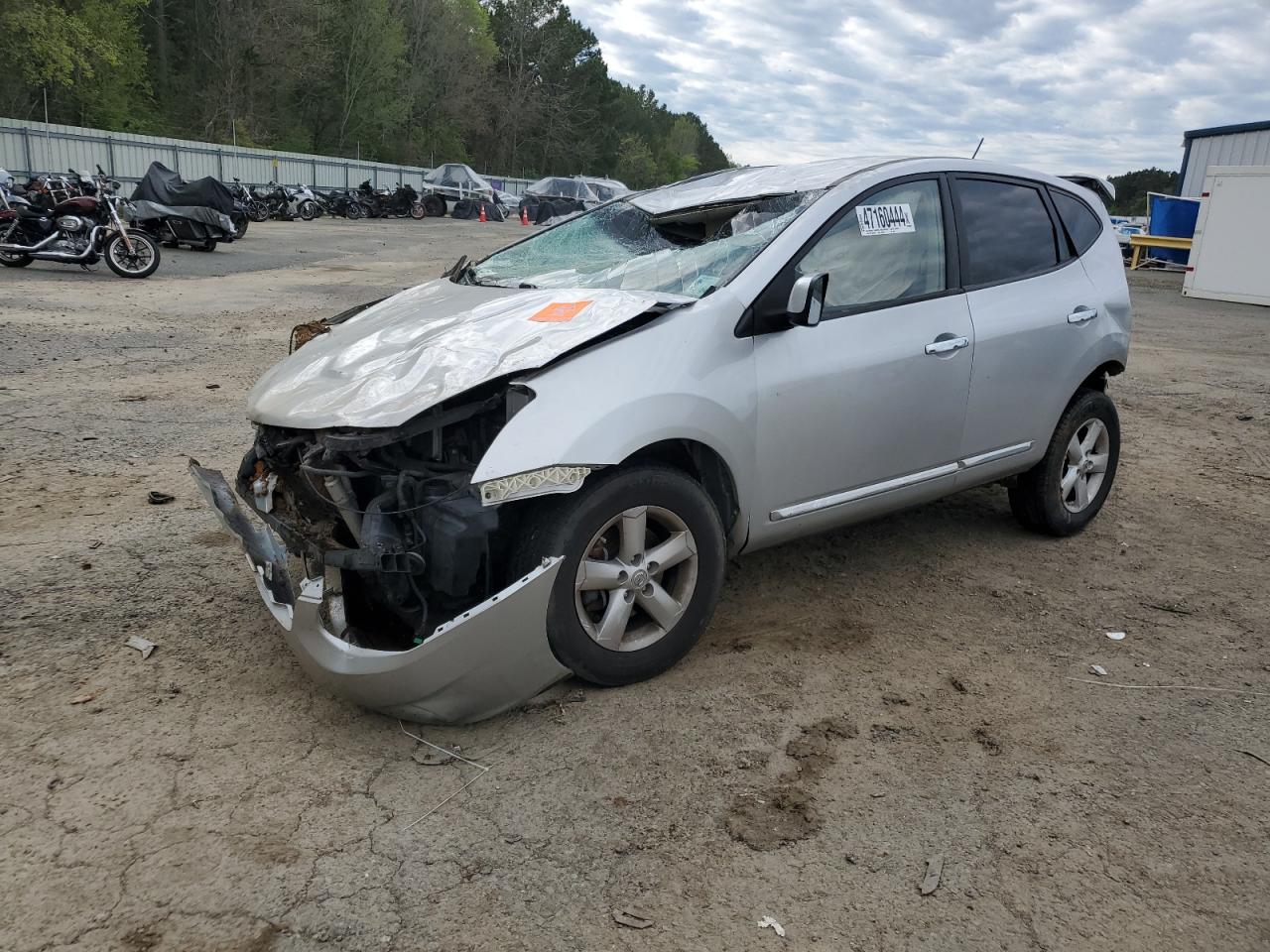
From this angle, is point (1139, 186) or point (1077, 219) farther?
point (1139, 186)

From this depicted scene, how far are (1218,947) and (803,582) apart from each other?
2.16 m

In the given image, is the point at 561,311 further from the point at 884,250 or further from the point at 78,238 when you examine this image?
the point at 78,238

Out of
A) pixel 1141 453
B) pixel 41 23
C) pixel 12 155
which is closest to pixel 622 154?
pixel 41 23

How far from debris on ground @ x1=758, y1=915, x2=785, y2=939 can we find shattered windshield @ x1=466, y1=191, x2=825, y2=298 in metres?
1.98

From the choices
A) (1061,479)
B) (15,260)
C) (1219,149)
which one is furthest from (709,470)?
(1219,149)

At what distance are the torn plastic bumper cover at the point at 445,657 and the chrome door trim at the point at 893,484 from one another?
41.7 inches

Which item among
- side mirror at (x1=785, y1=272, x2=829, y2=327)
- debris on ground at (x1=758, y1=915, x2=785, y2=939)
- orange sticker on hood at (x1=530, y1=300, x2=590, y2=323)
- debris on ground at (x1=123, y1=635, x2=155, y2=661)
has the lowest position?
debris on ground at (x1=758, y1=915, x2=785, y2=939)

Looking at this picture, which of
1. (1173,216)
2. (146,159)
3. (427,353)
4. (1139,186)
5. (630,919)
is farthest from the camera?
(1139,186)

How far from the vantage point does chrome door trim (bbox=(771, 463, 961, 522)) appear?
3482mm

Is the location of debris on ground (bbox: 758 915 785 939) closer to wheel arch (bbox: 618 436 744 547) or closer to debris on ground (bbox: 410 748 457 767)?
debris on ground (bbox: 410 748 457 767)

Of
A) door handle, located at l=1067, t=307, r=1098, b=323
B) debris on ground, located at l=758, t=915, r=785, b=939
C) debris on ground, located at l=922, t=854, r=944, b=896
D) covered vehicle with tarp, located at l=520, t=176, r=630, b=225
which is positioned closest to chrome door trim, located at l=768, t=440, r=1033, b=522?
door handle, located at l=1067, t=307, r=1098, b=323

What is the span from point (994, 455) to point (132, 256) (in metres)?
12.5

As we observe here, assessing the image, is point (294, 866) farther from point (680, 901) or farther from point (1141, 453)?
point (1141, 453)

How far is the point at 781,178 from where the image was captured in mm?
4066
